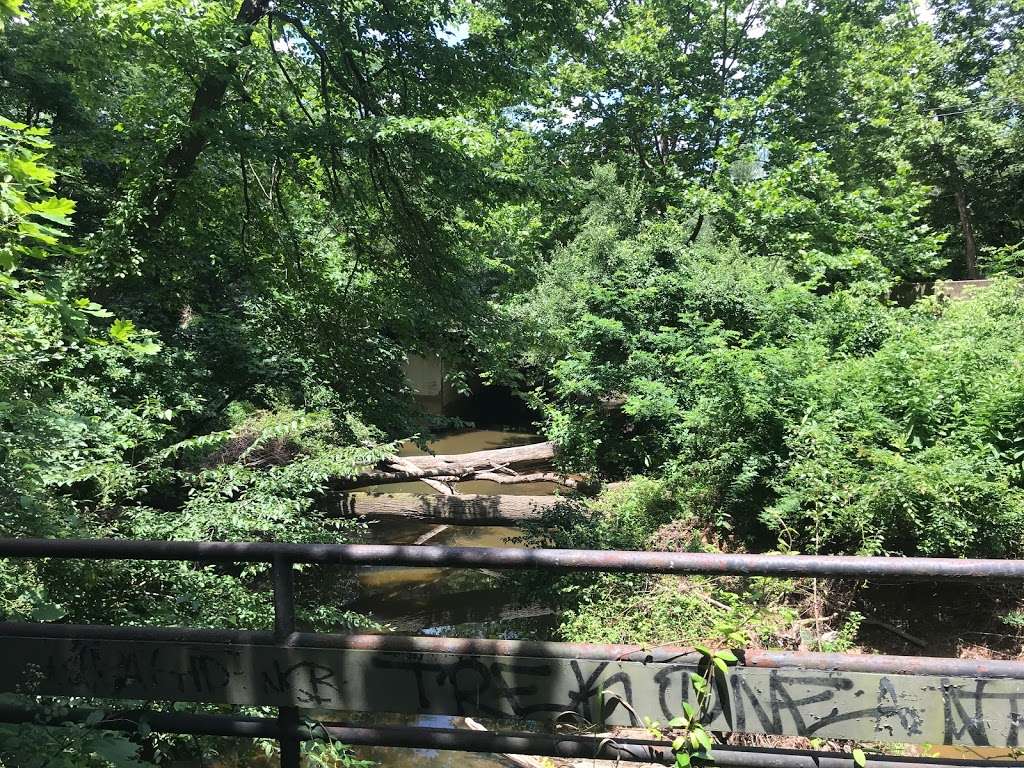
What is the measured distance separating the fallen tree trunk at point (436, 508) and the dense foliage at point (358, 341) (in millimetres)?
546

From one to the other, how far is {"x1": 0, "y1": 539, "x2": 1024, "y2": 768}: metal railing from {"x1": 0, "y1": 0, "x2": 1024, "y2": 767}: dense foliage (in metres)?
0.27

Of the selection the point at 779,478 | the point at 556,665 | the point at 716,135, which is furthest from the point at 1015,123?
the point at 556,665

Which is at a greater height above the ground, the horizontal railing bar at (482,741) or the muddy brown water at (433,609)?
the horizontal railing bar at (482,741)

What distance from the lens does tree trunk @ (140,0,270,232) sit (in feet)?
18.5

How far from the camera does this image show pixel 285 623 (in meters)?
1.80

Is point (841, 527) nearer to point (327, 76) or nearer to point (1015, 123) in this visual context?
point (327, 76)

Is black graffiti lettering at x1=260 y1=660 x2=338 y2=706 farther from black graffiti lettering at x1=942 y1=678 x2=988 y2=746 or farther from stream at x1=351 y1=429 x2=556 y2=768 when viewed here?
stream at x1=351 y1=429 x2=556 y2=768

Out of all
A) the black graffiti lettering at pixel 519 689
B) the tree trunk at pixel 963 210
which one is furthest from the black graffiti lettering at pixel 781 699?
the tree trunk at pixel 963 210

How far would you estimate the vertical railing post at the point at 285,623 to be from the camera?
5.74ft

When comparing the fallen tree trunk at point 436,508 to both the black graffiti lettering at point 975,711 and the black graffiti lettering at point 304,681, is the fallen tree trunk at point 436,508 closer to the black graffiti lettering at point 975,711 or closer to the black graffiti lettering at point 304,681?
the black graffiti lettering at point 304,681

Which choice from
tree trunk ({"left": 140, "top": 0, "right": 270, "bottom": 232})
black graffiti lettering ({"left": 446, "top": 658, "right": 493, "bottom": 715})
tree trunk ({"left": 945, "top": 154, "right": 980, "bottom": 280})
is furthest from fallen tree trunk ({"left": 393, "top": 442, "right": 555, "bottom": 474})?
tree trunk ({"left": 945, "top": 154, "right": 980, "bottom": 280})

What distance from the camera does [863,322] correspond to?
29.0 feet

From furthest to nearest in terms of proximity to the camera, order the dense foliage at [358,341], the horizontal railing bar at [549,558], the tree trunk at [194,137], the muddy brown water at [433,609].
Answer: the tree trunk at [194,137]
the muddy brown water at [433,609]
the dense foliage at [358,341]
the horizontal railing bar at [549,558]

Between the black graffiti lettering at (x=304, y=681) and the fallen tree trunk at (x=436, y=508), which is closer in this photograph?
the black graffiti lettering at (x=304, y=681)
